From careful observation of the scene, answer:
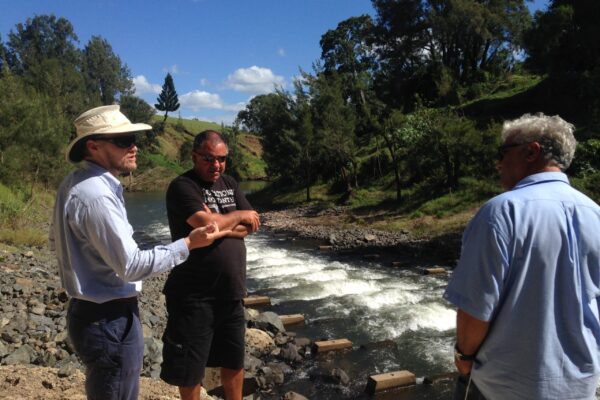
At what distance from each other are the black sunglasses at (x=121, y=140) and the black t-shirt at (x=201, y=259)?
3.32 feet

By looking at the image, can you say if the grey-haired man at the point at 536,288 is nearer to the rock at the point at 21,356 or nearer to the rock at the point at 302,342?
the rock at the point at 21,356

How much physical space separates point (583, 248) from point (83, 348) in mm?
2684

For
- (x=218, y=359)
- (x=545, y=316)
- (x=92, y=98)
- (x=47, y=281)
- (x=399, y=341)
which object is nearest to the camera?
(x=545, y=316)

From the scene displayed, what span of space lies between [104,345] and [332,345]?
632 centimetres

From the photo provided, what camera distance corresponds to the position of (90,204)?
8.77 ft

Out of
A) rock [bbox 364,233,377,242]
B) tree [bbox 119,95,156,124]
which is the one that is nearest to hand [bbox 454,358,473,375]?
rock [bbox 364,233,377,242]

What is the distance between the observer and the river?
7.86 metres

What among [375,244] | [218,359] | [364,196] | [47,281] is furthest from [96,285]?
[364,196]

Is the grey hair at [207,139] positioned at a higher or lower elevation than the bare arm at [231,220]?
higher

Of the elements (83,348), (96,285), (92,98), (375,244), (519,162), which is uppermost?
(92,98)

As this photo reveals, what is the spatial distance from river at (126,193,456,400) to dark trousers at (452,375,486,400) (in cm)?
461

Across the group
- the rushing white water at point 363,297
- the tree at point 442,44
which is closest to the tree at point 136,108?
the tree at point 442,44

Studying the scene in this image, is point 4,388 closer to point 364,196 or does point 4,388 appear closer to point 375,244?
point 375,244

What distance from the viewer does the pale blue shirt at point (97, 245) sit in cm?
267
